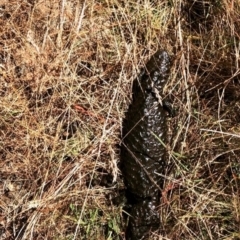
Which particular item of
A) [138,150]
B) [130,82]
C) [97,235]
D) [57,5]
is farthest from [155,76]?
[97,235]

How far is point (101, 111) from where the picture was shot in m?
5.32

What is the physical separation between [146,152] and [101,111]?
1.87 ft

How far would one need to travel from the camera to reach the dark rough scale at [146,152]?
5.07m

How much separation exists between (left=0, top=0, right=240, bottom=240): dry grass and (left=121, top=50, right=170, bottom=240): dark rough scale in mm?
111

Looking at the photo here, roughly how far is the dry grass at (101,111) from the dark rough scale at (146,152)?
11cm

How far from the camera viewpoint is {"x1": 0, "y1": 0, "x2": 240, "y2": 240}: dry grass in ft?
16.9

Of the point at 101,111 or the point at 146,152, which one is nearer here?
the point at 146,152

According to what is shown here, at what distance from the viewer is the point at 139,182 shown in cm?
508

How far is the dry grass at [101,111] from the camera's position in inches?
202

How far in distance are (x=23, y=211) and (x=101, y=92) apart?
1232mm

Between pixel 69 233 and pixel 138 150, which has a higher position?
pixel 138 150

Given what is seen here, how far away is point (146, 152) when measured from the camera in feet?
16.7

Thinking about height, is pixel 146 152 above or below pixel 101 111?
below

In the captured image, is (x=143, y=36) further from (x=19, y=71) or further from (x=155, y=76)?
(x=19, y=71)
